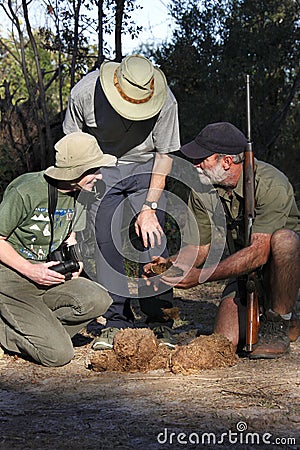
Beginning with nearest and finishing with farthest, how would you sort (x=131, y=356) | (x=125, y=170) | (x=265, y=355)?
(x=131, y=356), (x=265, y=355), (x=125, y=170)

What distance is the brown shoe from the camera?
5359 mm

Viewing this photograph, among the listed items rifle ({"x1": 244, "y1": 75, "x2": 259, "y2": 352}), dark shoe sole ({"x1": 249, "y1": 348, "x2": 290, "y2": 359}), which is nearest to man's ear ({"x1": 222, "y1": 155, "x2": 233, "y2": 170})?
rifle ({"x1": 244, "y1": 75, "x2": 259, "y2": 352})

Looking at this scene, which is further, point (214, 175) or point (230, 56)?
point (230, 56)

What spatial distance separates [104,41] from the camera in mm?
9531

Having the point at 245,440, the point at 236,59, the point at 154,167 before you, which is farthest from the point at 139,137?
the point at 236,59

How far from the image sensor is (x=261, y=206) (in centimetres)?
505

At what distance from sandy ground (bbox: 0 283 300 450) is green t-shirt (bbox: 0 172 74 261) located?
76cm

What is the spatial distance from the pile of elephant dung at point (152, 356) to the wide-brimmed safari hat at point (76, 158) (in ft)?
3.38

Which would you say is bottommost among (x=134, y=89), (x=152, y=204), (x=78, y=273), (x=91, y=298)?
(x=91, y=298)

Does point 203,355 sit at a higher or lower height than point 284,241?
lower

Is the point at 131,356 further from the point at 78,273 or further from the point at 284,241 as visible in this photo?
the point at 284,241

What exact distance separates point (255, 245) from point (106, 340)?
1.18m

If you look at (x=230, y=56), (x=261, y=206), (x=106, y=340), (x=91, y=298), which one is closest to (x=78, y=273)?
(x=91, y=298)

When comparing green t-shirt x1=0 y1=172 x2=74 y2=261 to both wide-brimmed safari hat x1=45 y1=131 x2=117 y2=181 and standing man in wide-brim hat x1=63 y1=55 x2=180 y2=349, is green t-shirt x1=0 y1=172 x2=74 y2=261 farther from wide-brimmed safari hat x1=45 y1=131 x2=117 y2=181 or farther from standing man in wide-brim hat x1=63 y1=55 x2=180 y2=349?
standing man in wide-brim hat x1=63 y1=55 x2=180 y2=349
